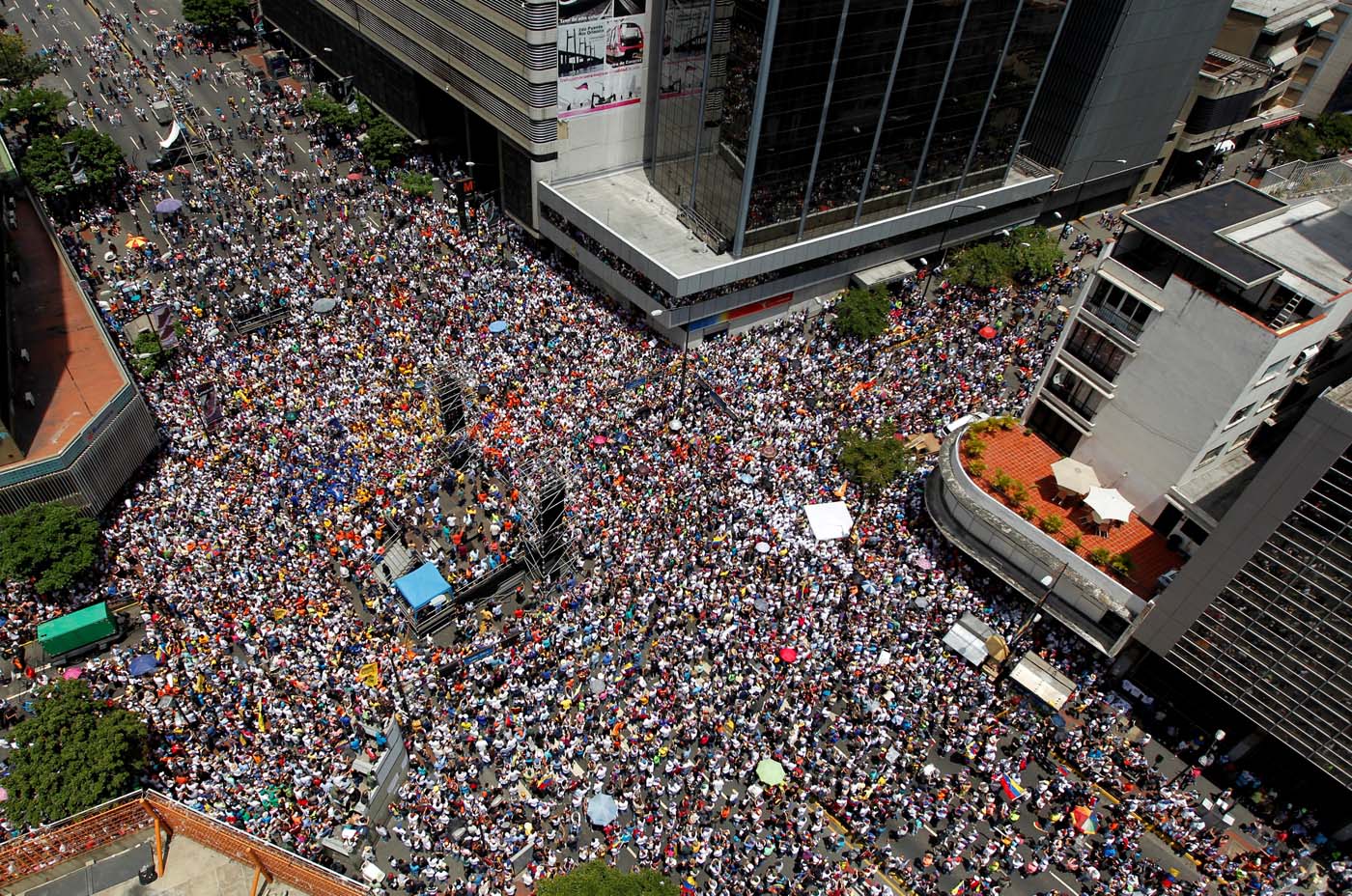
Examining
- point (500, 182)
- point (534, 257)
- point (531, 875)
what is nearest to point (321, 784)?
point (531, 875)

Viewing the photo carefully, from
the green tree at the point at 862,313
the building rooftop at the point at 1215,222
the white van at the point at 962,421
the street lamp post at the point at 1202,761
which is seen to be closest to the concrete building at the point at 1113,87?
the green tree at the point at 862,313

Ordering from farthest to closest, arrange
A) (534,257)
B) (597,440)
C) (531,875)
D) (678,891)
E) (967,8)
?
(534,257), (967,8), (597,440), (531,875), (678,891)

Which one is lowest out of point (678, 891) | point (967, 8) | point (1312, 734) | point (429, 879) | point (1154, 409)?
point (429, 879)

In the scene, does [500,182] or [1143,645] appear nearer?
[1143,645]

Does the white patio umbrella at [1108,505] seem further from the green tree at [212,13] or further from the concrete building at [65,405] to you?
the green tree at [212,13]

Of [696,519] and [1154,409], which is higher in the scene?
[1154,409]

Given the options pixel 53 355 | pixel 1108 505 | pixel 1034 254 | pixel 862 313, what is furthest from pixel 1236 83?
pixel 53 355

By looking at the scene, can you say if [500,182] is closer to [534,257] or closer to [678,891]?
[534,257]

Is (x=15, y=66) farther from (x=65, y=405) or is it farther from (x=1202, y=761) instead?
(x=1202, y=761)
